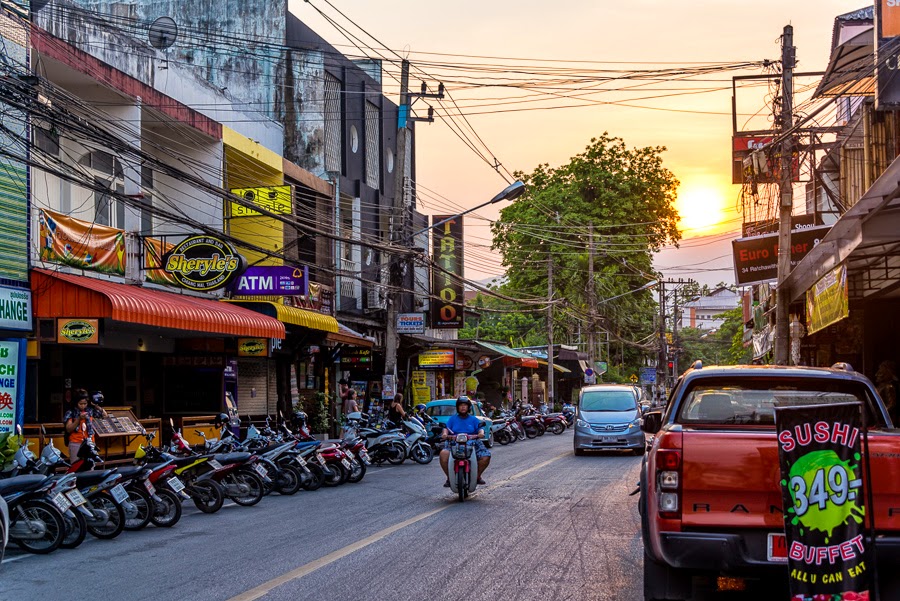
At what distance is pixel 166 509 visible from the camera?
1357cm

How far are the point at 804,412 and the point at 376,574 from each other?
4.76 m

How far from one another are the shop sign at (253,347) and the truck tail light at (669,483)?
63.2 ft

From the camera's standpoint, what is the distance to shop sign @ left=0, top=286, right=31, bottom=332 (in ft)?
58.2

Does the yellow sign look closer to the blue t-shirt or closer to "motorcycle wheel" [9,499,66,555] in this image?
the blue t-shirt

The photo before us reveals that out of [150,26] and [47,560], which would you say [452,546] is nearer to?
[47,560]

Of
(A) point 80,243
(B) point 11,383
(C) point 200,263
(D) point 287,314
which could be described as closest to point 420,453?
(D) point 287,314

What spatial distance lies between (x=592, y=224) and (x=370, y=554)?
4685 cm

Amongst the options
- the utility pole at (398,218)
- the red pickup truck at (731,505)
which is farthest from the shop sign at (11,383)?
the red pickup truck at (731,505)

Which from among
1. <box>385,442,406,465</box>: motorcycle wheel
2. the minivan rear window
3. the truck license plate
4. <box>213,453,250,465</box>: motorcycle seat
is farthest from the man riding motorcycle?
the minivan rear window

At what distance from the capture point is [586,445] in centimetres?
2630

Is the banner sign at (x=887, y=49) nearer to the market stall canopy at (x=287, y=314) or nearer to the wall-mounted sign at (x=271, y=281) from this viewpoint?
the wall-mounted sign at (x=271, y=281)

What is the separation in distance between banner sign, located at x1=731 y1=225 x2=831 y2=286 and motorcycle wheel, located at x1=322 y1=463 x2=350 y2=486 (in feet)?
47.2

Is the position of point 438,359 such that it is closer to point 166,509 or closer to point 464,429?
point 464,429

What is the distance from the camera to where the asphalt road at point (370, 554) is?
29.1 ft
